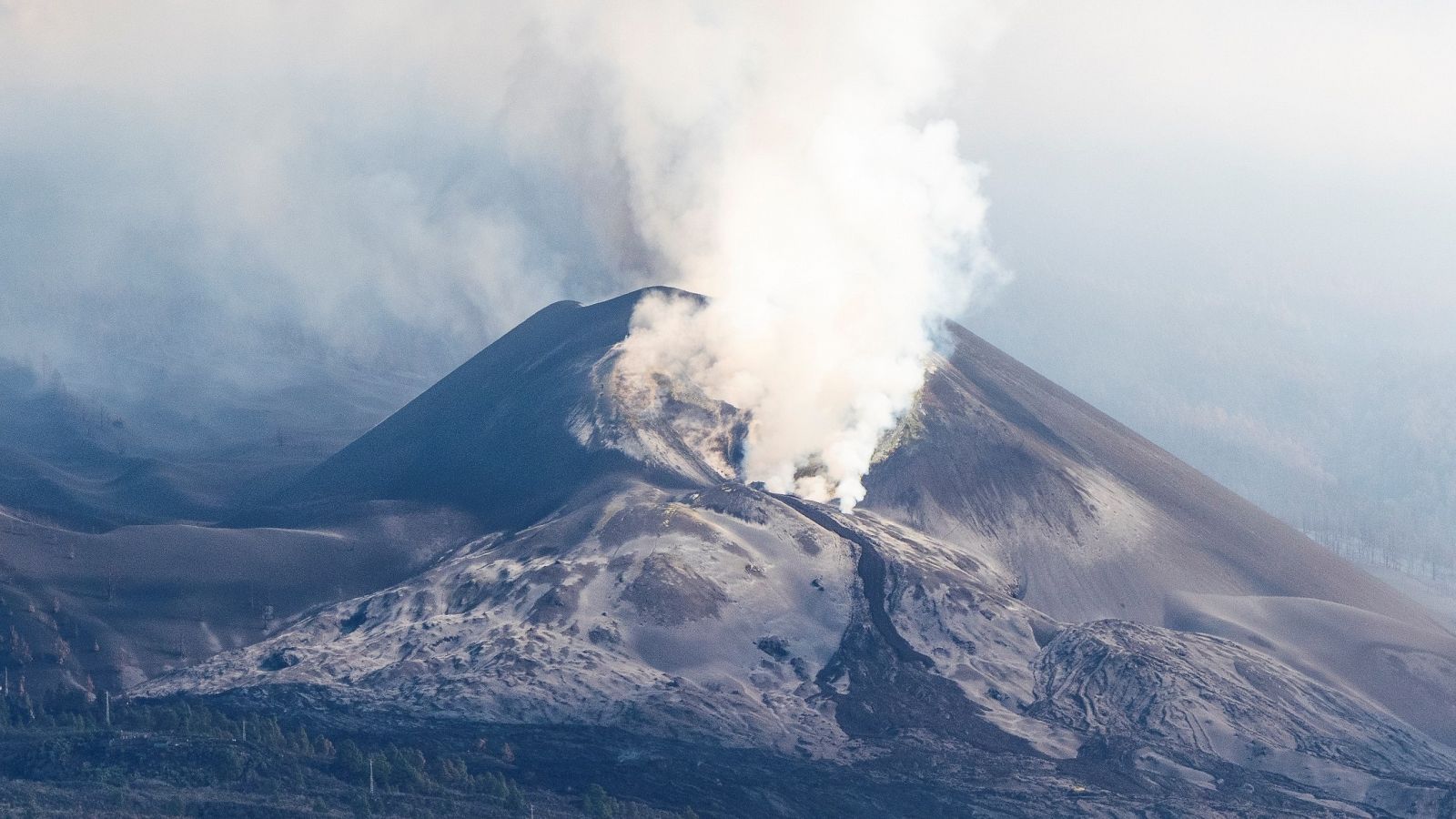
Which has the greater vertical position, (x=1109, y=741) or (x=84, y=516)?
(x=1109, y=741)

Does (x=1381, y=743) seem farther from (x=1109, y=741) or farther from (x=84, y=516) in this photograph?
(x=84, y=516)

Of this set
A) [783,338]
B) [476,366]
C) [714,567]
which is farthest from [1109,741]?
[476,366]

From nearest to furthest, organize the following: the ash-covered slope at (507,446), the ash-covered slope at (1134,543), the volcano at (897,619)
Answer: the volcano at (897,619) < the ash-covered slope at (1134,543) < the ash-covered slope at (507,446)

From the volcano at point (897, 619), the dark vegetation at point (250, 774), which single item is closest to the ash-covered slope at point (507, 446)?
the volcano at point (897, 619)

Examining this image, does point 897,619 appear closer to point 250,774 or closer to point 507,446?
point 507,446

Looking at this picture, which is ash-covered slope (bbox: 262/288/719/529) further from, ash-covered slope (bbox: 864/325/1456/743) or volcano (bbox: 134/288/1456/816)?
ash-covered slope (bbox: 864/325/1456/743)

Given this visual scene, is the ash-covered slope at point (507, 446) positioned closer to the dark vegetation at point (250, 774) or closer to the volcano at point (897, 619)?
the volcano at point (897, 619)
